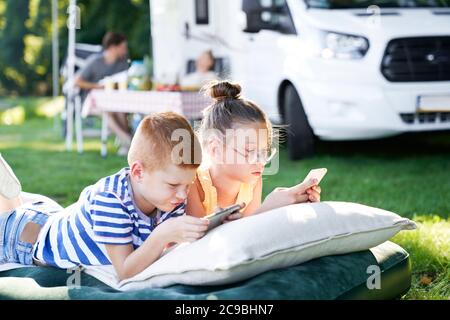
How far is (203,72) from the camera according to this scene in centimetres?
962

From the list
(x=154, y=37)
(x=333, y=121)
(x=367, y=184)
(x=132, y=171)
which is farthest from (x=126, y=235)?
(x=154, y=37)

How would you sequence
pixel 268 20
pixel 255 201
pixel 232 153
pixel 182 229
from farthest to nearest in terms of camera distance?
pixel 268 20 → pixel 255 201 → pixel 232 153 → pixel 182 229

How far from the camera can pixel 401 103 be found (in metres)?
7.30

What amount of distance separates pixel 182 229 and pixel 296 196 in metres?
0.65

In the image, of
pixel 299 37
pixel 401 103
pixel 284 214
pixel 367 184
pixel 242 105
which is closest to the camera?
pixel 284 214

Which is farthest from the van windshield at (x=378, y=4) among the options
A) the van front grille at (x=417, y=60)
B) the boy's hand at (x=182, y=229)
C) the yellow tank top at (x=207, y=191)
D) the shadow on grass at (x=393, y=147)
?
the boy's hand at (x=182, y=229)

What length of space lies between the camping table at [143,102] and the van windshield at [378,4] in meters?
1.41

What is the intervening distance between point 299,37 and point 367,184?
1.88 metres

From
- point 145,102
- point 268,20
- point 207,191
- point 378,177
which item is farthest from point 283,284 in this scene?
point 145,102

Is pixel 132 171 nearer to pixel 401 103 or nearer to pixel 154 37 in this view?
pixel 401 103

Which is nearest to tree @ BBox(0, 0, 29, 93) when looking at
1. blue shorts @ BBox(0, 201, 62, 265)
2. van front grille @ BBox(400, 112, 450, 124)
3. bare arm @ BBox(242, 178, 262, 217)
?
van front grille @ BBox(400, 112, 450, 124)

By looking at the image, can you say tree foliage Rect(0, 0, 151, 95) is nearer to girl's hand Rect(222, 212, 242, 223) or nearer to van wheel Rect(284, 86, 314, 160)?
van wheel Rect(284, 86, 314, 160)

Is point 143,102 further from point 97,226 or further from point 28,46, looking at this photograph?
point 28,46

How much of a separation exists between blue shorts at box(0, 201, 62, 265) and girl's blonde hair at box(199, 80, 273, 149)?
80 centimetres
